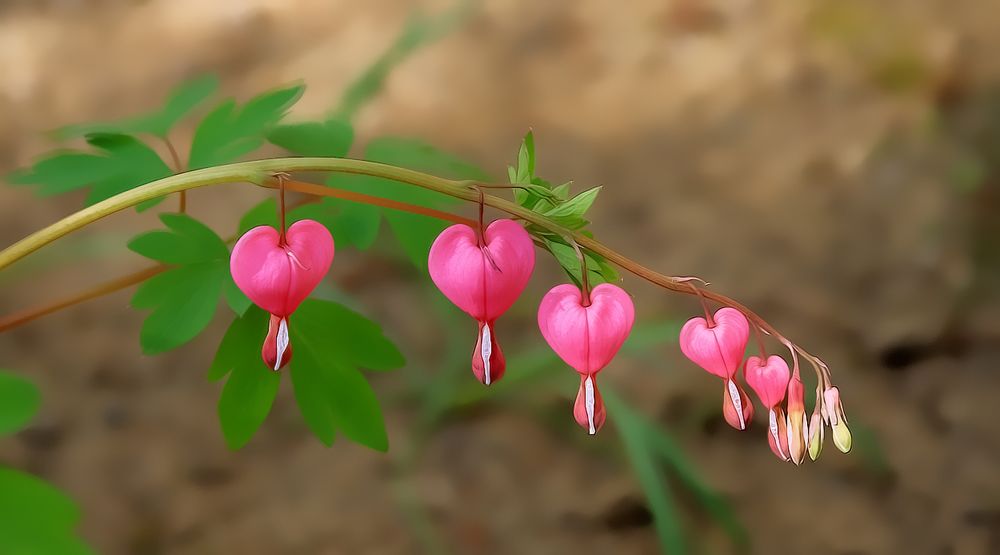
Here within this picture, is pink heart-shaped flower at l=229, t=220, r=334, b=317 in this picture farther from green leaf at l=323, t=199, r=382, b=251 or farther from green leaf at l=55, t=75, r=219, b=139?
green leaf at l=55, t=75, r=219, b=139

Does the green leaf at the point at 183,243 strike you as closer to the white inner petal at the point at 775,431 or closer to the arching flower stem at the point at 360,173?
the arching flower stem at the point at 360,173

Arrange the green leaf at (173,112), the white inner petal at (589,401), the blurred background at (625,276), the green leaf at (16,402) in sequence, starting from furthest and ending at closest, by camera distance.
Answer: the blurred background at (625,276) → the green leaf at (173,112) → the green leaf at (16,402) → the white inner petal at (589,401)

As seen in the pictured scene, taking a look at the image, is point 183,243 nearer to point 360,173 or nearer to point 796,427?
point 360,173

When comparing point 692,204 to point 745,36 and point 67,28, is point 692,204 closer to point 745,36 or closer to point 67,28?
point 745,36

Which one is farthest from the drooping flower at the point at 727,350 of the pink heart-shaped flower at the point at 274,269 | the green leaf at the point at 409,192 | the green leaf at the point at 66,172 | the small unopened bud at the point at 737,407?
the green leaf at the point at 66,172

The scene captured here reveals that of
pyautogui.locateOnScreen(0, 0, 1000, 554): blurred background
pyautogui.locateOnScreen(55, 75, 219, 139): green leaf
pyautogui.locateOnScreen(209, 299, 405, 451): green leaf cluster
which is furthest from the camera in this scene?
pyautogui.locateOnScreen(0, 0, 1000, 554): blurred background

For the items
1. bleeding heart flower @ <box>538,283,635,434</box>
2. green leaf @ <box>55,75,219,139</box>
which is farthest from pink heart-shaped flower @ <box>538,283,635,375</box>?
green leaf @ <box>55,75,219,139</box>
